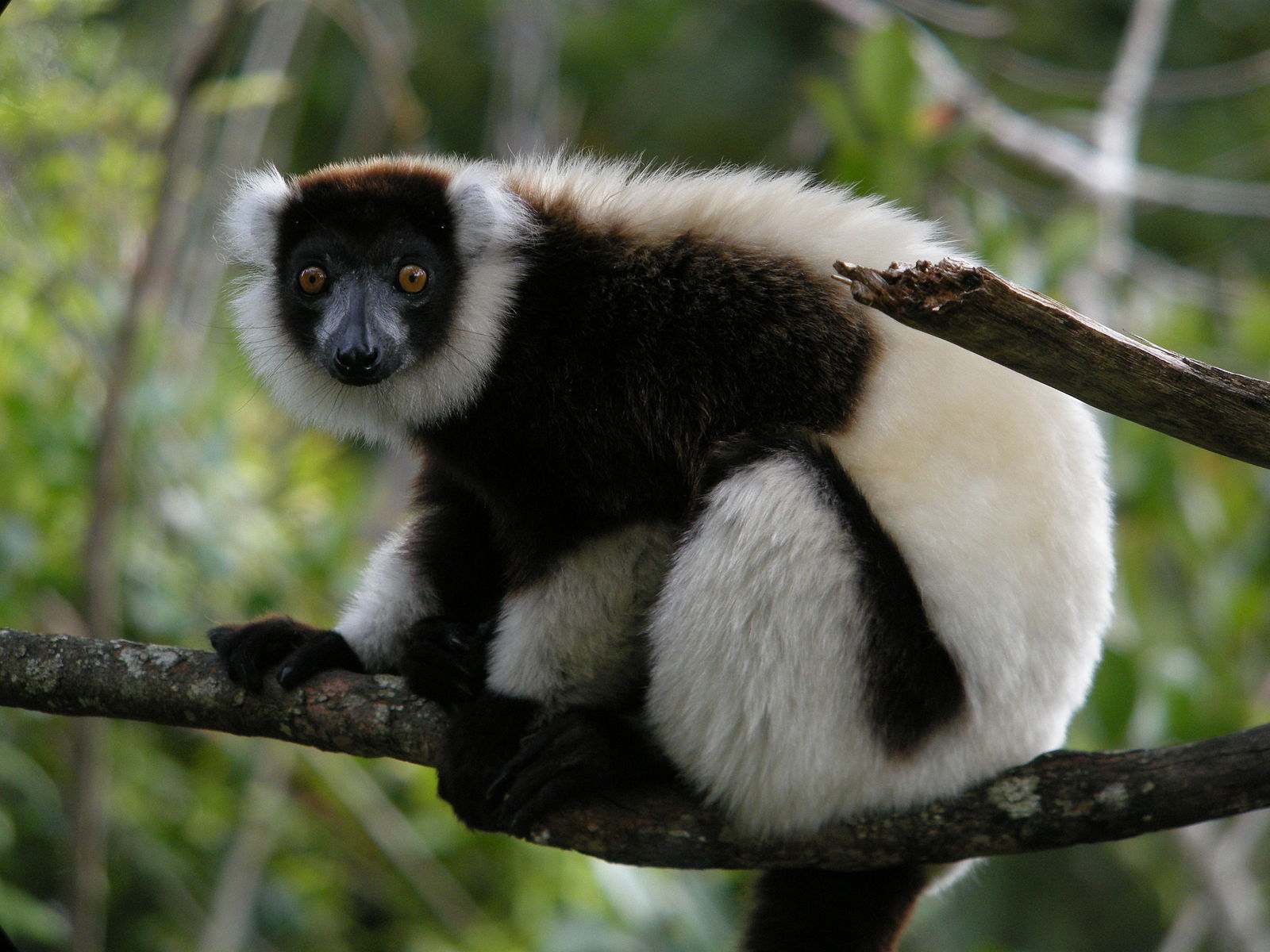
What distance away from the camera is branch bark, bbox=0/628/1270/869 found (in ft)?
9.53

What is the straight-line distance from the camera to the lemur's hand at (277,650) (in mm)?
3484

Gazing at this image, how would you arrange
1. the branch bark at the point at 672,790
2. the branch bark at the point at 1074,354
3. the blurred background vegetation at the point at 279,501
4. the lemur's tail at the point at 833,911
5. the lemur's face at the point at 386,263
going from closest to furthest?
the branch bark at the point at 1074,354
the branch bark at the point at 672,790
the lemur's tail at the point at 833,911
the lemur's face at the point at 386,263
the blurred background vegetation at the point at 279,501

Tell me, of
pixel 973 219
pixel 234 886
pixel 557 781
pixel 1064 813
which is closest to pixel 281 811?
pixel 234 886

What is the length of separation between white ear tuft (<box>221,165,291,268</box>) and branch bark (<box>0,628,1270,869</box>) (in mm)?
1477

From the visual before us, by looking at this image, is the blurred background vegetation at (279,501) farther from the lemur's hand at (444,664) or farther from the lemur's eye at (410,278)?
the lemur's hand at (444,664)

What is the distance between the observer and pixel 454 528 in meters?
4.15

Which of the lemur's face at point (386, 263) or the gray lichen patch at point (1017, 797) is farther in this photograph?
the lemur's face at point (386, 263)

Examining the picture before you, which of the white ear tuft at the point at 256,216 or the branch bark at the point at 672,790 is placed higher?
the white ear tuft at the point at 256,216

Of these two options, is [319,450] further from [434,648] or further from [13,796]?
[434,648]

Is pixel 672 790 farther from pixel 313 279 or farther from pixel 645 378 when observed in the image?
pixel 313 279

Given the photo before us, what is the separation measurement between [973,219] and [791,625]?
467cm

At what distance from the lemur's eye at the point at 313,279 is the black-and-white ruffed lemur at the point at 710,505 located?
0.05 feet

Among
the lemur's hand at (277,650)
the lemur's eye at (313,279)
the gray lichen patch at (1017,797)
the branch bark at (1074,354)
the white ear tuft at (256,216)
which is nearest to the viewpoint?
the branch bark at (1074,354)

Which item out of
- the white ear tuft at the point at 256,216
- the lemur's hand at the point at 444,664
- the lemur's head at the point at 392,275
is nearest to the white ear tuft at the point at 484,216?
the lemur's head at the point at 392,275
